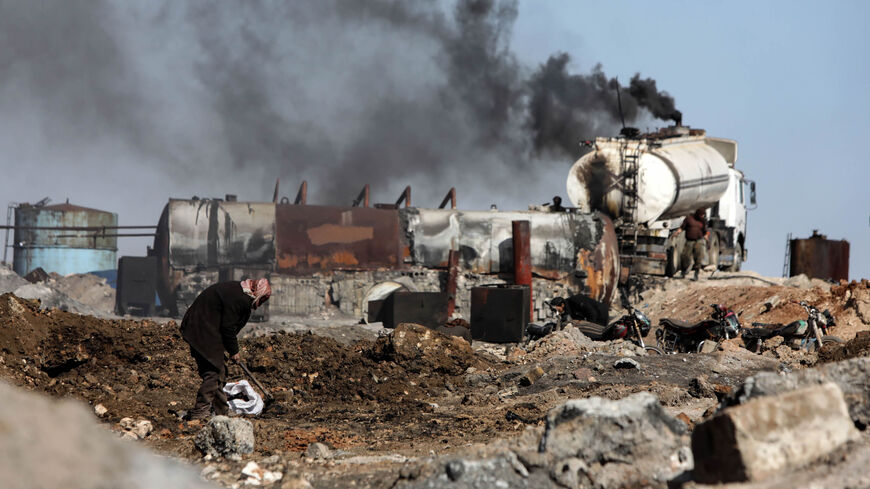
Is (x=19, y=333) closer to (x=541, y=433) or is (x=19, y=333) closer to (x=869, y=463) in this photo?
(x=541, y=433)

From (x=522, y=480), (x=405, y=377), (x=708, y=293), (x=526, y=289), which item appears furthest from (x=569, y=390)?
(x=708, y=293)

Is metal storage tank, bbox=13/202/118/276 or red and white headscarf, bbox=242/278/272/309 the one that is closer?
red and white headscarf, bbox=242/278/272/309

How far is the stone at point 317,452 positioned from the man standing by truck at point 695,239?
688 inches

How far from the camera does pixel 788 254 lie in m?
27.9

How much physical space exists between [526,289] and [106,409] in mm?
10307

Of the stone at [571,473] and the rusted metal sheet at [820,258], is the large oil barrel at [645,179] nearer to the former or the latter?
the rusted metal sheet at [820,258]

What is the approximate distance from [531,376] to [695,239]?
13688 millimetres

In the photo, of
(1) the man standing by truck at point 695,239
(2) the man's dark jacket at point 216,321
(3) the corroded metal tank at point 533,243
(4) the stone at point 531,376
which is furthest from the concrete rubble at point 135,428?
(1) the man standing by truck at point 695,239

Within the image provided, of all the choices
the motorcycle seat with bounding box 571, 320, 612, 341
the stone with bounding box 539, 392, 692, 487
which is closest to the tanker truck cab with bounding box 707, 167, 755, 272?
the motorcycle seat with bounding box 571, 320, 612, 341

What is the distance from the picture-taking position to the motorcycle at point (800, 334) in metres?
13.3

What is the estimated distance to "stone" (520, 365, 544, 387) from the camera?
10.5m

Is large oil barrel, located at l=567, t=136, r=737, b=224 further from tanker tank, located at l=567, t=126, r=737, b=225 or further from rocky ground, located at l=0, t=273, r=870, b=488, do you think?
rocky ground, located at l=0, t=273, r=870, b=488

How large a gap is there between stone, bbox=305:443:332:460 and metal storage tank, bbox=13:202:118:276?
24145 mm

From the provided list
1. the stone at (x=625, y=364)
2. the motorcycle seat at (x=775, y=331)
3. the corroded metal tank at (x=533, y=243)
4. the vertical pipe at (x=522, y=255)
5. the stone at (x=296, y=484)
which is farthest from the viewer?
the corroded metal tank at (x=533, y=243)
